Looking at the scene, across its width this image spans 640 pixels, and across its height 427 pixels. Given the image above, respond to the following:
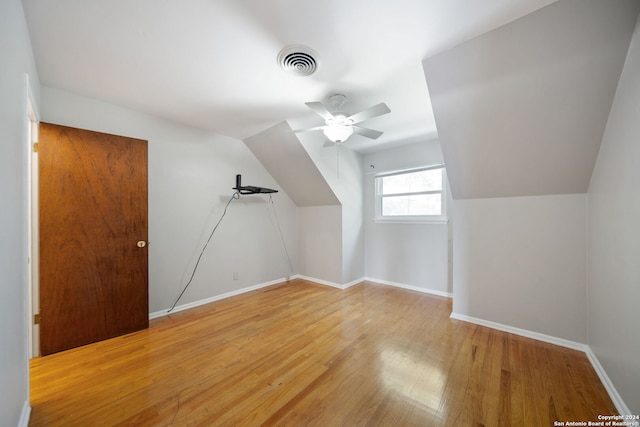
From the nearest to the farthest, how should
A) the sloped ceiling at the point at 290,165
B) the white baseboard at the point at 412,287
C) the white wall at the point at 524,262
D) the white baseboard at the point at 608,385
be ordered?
1. the white baseboard at the point at 608,385
2. the white wall at the point at 524,262
3. the sloped ceiling at the point at 290,165
4. the white baseboard at the point at 412,287

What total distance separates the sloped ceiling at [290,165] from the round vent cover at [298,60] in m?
1.20

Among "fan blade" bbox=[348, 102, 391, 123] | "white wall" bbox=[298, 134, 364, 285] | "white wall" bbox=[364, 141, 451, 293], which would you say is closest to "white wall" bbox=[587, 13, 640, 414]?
"fan blade" bbox=[348, 102, 391, 123]

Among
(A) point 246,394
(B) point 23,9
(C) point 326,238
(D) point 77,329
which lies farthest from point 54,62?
(C) point 326,238

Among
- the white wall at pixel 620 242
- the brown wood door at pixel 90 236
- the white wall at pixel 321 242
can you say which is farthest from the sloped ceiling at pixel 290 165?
the white wall at pixel 620 242

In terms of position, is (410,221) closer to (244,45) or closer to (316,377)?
(316,377)

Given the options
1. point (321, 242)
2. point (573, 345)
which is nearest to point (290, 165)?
point (321, 242)

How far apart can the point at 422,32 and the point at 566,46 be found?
0.95 metres

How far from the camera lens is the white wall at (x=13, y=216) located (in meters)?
1.11

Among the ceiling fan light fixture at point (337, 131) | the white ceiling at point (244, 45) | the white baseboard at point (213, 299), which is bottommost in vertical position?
the white baseboard at point (213, 299)

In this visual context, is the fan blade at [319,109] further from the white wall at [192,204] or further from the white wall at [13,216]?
the white wall at [192,204]

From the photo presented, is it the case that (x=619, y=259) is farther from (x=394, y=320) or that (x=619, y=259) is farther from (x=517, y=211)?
(x=394, y=320)

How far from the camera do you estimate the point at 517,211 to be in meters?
2.55

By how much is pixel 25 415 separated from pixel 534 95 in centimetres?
413

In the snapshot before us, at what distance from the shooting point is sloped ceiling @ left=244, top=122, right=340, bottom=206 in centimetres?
344
